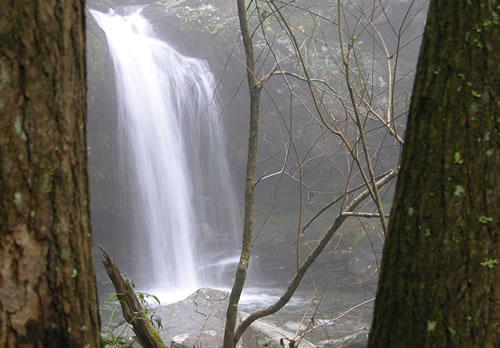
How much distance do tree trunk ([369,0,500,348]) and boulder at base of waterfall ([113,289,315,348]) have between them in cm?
407

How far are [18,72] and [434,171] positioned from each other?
0.95 m

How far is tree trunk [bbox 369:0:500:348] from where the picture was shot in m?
1.01

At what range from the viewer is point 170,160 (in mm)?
13336

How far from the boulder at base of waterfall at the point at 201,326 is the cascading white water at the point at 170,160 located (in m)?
6.05

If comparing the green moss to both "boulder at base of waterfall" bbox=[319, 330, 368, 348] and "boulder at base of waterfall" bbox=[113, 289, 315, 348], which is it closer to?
"boulder at base of waterfall" bbox=[113, 289, 315, 348]

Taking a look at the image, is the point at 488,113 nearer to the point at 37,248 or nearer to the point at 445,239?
the point at 445,239

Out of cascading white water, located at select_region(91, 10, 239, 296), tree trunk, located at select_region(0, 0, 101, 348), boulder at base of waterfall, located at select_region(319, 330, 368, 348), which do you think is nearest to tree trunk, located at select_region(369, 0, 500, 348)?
tree trunk, located at select_region(0, 0, 101, 348)

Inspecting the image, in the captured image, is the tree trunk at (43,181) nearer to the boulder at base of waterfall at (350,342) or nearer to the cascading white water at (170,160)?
the boulder at base of waterfall at (350,342)

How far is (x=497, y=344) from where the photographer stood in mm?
986

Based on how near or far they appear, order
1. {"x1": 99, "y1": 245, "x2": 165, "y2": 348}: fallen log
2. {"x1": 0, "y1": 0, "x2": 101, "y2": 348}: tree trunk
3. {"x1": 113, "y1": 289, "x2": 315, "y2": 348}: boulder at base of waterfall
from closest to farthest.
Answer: {"x1": 0, "y1": 0, "x2": 101, "y2": 348}: tree trunk
{"x1": 99, "y1": 245, "x2": 165, "y2": 348}: fallen log
{"x1": 113, "y1": 289, "x2": 315, "y2": 348}: boulder at base of waterfall

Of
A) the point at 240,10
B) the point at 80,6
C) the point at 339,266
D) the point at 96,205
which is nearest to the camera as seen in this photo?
the point at 80,6

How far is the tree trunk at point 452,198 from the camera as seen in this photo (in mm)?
1006

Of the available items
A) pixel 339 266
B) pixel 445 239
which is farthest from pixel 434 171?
pixel 339 266

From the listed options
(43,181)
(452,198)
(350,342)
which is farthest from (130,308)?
(350,342)
